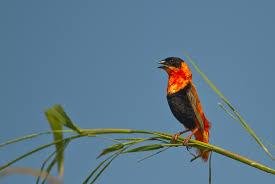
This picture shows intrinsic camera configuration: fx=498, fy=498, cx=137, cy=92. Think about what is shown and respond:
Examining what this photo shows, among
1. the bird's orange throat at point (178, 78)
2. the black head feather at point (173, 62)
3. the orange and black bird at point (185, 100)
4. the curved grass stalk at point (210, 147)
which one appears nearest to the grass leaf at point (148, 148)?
the curved grass stalk at point (210, 147)

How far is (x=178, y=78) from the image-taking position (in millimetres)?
5188

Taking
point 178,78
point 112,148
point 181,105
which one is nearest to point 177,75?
point 178,78

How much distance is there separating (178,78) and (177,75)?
0.11 feet

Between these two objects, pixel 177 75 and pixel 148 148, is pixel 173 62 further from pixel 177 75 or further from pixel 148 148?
pixel 148 148

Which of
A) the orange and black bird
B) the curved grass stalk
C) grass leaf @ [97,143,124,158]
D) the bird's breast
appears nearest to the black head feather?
the orange and black bird

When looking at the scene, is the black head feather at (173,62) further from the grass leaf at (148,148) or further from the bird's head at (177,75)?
the grass leaf at (148,148)

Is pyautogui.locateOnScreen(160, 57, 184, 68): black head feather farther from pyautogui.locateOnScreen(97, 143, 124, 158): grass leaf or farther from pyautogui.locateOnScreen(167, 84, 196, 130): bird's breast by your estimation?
pyautogui.locateOnScreen(97, 143, 124, 158): grass leaf

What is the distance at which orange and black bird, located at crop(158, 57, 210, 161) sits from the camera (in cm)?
434

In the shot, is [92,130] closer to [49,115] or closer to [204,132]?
[49,115]

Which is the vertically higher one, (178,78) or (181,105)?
(178,78)

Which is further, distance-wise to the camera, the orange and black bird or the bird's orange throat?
the bird's orange throat

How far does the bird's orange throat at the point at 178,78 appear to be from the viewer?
5082 mm

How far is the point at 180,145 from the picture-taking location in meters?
1.70

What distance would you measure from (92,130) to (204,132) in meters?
2.96
